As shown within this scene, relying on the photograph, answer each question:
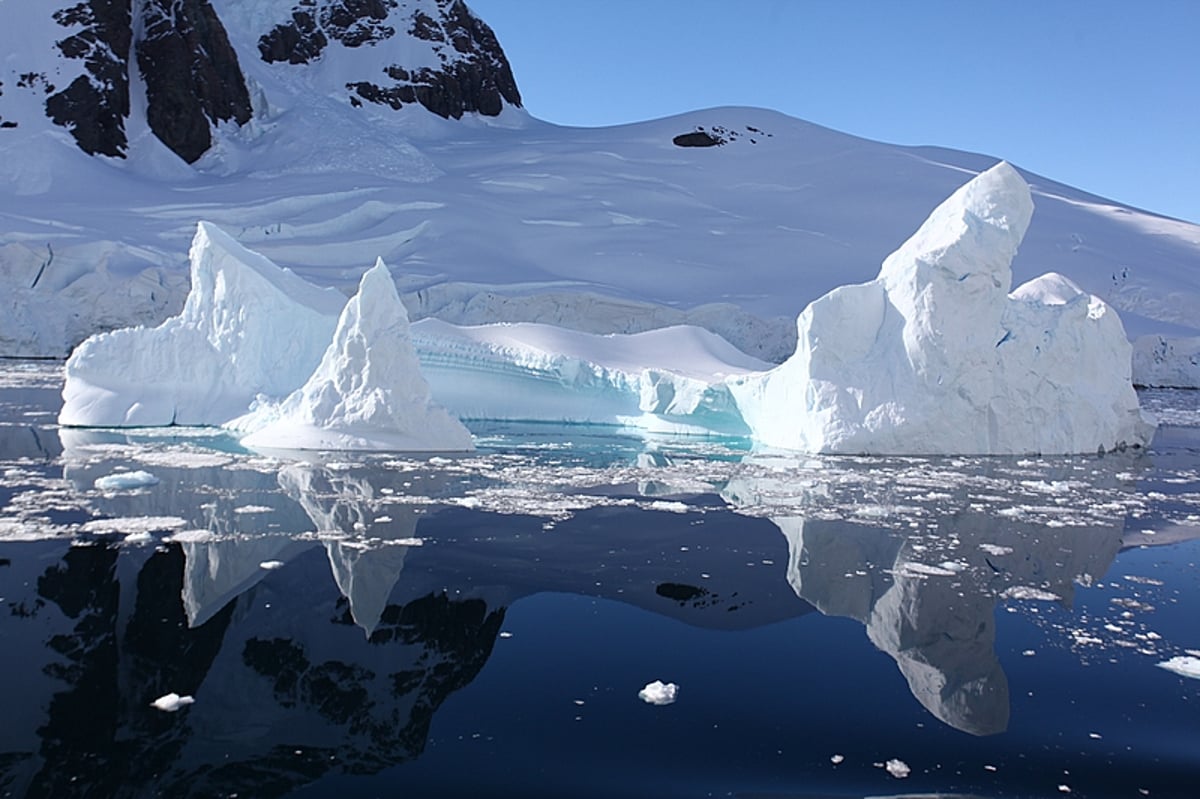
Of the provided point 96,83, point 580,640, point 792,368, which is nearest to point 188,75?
point 96,83

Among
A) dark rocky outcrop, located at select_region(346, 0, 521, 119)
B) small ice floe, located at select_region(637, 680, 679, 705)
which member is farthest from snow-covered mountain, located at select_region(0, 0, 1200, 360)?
small ice floe, located at select_region(637, 680, 679, 705)

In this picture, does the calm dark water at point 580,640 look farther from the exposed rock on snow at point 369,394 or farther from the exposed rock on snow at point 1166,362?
the exposed rock on snow at point 1166,362

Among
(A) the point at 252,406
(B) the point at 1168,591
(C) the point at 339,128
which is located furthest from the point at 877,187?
(B) the point at 1168,591

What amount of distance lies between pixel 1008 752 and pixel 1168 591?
8.53 feet

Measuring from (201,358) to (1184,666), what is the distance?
10.1 m

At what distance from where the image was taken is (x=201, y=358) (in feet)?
36.1

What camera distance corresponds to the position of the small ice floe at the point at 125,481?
674 centimetres

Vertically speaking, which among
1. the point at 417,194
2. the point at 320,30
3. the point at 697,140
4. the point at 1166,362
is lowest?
the point at 1166,362

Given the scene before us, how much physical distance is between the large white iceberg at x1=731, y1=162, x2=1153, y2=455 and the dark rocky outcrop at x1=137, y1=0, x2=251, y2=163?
36.9 meters

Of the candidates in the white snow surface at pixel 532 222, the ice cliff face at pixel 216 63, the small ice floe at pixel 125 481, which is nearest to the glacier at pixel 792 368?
the small ice floe at pixel 125 481

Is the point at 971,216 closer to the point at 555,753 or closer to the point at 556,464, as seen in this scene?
the point at 556,464

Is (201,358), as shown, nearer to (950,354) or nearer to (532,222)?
(950,354)

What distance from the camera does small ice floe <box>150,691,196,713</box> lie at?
3.11 meters

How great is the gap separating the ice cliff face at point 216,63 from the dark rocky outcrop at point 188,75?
4cm
